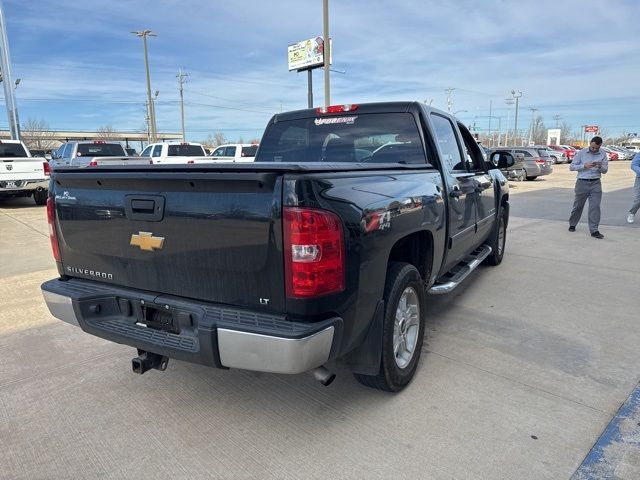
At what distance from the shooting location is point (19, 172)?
12.1 m

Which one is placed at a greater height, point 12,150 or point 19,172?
point 12,150

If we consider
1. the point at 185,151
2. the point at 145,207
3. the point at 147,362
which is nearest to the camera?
the point at 145,207

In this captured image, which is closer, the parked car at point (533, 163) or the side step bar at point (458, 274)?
the side step bar at point (458, 274)

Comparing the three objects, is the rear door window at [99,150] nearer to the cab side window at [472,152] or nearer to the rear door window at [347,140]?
the rear door window at [347,140]

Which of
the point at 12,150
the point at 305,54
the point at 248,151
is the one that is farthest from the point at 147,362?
the point at 305,54

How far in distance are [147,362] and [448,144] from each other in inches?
127

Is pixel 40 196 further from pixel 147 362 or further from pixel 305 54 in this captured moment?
pixel 305 54

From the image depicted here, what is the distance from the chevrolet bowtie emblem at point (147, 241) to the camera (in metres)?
2.57

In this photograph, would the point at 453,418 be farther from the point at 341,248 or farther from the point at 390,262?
the point at 341,248

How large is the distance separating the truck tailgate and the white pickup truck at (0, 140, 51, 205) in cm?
1040

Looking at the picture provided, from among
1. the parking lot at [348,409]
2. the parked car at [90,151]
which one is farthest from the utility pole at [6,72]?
the parking lot at [348,409]

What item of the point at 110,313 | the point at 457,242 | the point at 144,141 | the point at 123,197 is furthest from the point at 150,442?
the point at 144,141

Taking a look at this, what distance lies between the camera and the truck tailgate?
89.5 inches

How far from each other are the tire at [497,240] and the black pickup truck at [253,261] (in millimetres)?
2973
